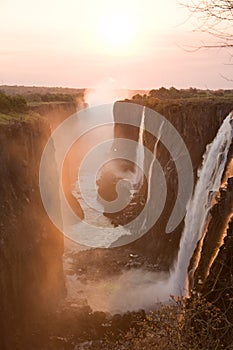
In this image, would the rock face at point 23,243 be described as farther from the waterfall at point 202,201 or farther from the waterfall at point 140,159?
the waterfall at point 140,159

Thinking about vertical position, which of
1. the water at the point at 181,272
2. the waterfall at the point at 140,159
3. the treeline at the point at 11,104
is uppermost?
the treeline at the point at 11,104

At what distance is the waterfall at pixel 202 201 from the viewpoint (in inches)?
826

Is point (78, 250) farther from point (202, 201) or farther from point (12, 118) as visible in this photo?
point (202, 201)

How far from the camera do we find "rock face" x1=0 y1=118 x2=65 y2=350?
17672 mm

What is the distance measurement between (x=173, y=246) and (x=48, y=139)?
1040 centimetres

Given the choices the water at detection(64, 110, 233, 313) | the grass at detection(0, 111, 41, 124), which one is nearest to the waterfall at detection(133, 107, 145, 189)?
→ the water at detection(64, 110, 233, 313)

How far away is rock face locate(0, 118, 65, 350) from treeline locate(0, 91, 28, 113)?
3.02m

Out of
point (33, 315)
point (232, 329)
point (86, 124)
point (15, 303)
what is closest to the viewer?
point (232, 329)

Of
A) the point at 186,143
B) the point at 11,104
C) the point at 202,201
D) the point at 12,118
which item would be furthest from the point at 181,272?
the point at 11,104

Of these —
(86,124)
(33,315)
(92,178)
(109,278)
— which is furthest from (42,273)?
(86,124)

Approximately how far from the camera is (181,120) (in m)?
29.6

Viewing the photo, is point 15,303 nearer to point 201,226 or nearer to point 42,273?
point 42,273

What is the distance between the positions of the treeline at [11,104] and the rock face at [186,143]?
33.6 ft

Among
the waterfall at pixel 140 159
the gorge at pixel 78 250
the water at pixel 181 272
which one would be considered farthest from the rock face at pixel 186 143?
the waterfall at pixel 140 159
